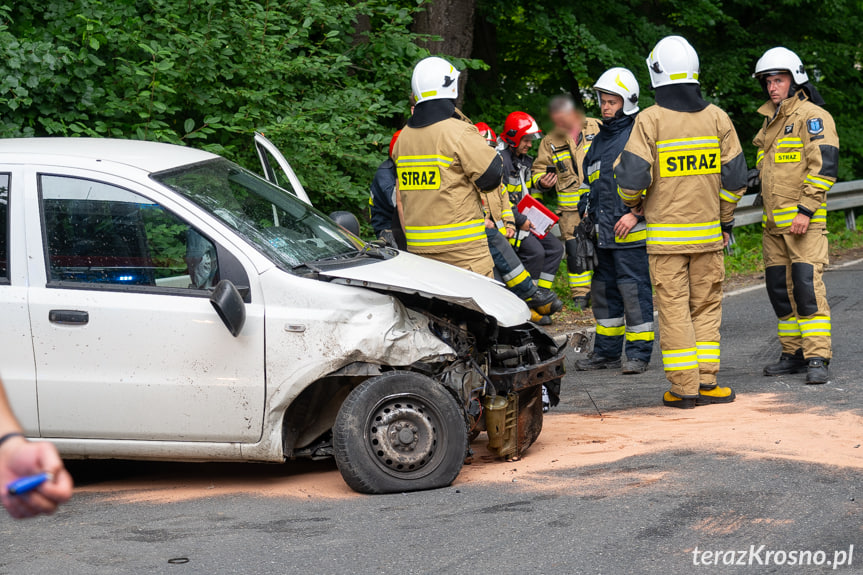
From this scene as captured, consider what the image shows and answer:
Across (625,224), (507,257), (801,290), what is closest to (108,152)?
(625,224)

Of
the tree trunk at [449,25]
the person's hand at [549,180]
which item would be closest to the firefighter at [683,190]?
the person's hand at [549,180]

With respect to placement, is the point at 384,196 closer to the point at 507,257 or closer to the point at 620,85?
the point at 507,257

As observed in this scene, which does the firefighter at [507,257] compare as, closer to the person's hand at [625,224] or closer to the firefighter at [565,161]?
the person's hand at [625,224]

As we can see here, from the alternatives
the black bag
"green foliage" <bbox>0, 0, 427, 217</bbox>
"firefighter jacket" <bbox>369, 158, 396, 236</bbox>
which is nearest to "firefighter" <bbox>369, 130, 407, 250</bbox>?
"firefighter jacket" <bbox>369, 158, 396, 236</bbox>

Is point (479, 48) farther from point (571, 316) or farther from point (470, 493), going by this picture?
point (470, 493)

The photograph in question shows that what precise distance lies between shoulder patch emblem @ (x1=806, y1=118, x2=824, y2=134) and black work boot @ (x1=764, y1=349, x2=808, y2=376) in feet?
5.20

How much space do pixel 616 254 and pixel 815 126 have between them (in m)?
1.68

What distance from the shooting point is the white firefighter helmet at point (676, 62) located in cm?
654

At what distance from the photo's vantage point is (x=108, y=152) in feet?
17.0

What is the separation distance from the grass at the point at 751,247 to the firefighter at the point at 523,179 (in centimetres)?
64

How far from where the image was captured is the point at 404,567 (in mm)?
3961

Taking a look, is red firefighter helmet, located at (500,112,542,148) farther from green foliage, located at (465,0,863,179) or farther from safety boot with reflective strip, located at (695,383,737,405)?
safety boot with reflective strip, located at (695,383,737,405)

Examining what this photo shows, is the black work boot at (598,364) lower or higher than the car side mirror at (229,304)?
lower

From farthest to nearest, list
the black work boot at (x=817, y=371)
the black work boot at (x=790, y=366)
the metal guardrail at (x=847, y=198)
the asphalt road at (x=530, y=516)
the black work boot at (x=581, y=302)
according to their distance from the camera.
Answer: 1. the metal guardrail at (x=847, y=198)
2. the black work boot at (x=581, y=302)
3. the black work boot at (x=790, y=366)
4. the black work boot at (x=817, y=371)
5. the asphalt road at (x=530, y=516)
